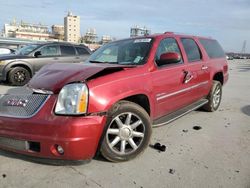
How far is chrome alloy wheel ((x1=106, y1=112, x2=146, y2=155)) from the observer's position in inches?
126

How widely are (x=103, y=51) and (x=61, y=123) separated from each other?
2.32m

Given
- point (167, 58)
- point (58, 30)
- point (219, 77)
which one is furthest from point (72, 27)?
point (167, 58)

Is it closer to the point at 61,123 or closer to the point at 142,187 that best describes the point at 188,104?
the point at 142,187

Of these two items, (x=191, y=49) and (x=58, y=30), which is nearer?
(x=191, y=49)

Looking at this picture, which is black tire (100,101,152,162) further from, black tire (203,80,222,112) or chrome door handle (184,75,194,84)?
black tire (203,80,222,112)

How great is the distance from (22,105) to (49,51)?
24.8 ft

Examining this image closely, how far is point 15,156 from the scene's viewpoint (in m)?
3.34

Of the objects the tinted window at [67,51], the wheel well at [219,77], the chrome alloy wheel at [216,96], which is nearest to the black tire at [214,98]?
the chrome alloy wheel at [216,96]

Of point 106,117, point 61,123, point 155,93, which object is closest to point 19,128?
point 61,123

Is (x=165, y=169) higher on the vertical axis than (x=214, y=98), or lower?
lower

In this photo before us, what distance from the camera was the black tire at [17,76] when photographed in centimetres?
914

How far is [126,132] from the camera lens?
129 inches

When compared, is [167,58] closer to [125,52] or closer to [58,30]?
[125,52]

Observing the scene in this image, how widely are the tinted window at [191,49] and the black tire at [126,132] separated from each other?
1915 mm
